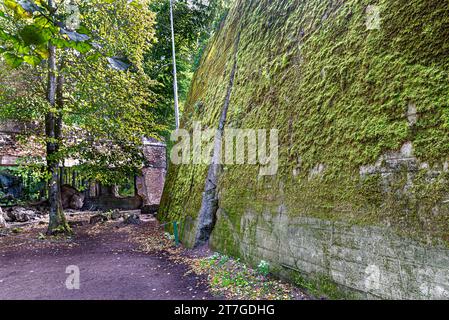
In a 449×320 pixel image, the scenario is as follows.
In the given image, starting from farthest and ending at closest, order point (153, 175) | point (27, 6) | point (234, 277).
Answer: point (153, 175) → point (234, 277) → point (27, 6)

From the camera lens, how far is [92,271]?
5586 mm

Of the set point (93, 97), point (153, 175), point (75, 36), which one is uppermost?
point (93, 97)

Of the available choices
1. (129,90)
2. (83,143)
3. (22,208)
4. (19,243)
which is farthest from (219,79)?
(22,208)

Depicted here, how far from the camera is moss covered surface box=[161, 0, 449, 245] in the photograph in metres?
2.64

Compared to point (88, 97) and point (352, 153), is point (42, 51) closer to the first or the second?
point (352, 153)

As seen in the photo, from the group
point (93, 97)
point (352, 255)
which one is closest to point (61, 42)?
point (352, 255)

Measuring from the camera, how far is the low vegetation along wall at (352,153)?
8.54ft

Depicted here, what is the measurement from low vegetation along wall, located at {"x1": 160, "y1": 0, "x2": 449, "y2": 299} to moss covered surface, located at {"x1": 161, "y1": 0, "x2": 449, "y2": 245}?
0.5 inches

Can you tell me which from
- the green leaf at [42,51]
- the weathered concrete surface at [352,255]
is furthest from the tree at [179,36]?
the green leaf at [42,51]

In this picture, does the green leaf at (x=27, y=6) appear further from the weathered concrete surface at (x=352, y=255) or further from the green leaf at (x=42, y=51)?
the weathered concrete surface at (x=352, y=255)

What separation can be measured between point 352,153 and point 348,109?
0.56 metres

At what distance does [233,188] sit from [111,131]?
5.72 meters

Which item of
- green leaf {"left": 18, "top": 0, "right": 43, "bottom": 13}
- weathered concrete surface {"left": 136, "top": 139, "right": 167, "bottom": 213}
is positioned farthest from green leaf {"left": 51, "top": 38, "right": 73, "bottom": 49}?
weathered concrete surface {"left": 136, "top": 139, "right": 167, "bottom": 213}

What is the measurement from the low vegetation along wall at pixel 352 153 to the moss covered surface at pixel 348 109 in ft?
0.04
